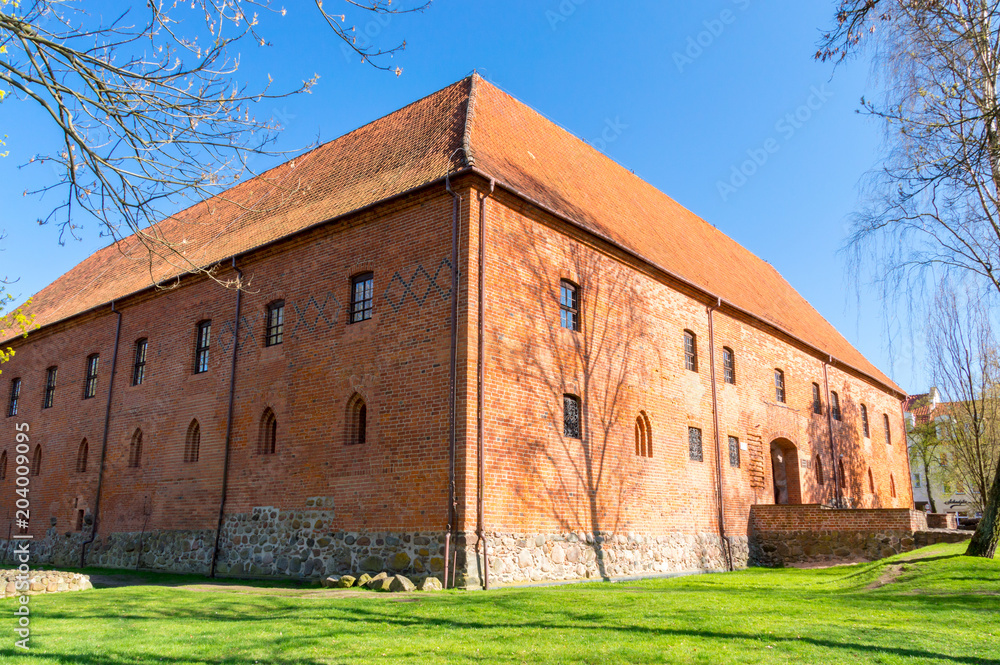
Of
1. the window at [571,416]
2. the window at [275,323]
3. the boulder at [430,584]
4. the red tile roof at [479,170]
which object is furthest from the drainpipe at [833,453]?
the window at [275,323]

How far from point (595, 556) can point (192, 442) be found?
9.70 m

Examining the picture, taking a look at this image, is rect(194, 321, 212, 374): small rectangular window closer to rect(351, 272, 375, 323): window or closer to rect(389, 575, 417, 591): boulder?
rect(351, 272, 375, 323): window

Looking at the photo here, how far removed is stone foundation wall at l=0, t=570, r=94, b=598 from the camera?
11969 mm

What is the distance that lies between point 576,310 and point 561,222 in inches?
72.4

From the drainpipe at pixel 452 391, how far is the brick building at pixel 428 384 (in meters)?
0.04

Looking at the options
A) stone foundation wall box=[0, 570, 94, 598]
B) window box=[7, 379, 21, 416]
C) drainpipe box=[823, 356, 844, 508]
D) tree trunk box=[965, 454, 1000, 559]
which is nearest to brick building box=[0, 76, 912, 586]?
window box=[7, 379, 21, 416]

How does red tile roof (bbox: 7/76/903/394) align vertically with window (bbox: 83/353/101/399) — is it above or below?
above

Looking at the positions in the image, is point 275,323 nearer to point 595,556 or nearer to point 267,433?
point 267,433

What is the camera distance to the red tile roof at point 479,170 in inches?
614

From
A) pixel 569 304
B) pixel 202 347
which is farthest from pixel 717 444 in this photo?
pixel 202 347

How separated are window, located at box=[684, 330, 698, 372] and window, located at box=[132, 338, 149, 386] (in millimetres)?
13948

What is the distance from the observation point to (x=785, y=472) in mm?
23219

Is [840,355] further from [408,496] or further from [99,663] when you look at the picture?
[99,663]

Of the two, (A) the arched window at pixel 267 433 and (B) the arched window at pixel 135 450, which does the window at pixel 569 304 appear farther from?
(B) the arched window at pixel 135 450
